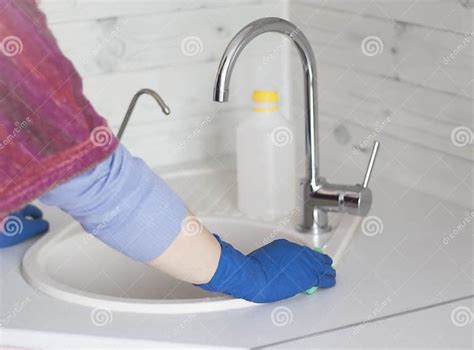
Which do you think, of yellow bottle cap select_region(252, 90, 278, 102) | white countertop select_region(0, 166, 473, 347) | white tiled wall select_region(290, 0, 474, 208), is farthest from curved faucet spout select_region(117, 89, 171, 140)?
white tiled wall select_region(290, 0, 474, 208)

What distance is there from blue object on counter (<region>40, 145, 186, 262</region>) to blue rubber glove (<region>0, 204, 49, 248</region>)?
424 millimetres

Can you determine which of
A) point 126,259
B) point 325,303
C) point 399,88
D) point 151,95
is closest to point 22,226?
point 126,259

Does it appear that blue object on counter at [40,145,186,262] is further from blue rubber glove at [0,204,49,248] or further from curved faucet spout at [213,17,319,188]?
blue rubber glove at [0,204,49,248]

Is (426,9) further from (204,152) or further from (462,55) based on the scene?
(204,152)

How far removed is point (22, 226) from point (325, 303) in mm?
544

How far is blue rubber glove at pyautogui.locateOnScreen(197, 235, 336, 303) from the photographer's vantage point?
122cm

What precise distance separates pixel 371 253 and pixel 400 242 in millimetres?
64

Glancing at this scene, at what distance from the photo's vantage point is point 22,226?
5.03 feet

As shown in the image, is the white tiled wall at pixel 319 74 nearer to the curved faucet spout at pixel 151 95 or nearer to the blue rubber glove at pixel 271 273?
the curved faucet spout at pixel 151 95

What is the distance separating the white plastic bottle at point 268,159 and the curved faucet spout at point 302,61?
125 mm

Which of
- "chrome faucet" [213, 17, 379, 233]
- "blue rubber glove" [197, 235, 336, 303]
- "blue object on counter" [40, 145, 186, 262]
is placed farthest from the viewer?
"chrome faucet" [213, 17, 379, 233]

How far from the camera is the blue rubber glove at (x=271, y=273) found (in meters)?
1.22

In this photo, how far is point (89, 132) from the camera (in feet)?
3.46

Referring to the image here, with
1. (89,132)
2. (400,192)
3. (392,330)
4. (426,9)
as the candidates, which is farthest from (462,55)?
(89,132)
